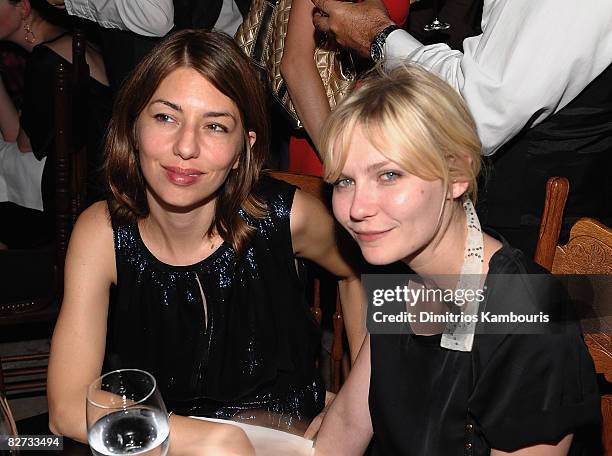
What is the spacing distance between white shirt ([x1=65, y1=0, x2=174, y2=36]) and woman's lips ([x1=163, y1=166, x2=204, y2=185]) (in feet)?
4.14

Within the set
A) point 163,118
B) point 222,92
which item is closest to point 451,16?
point 222,92

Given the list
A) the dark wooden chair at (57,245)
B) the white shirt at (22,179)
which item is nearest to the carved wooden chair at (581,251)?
the dark wooden chair at (57,245)

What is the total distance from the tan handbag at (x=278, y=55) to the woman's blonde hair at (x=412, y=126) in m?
0.87

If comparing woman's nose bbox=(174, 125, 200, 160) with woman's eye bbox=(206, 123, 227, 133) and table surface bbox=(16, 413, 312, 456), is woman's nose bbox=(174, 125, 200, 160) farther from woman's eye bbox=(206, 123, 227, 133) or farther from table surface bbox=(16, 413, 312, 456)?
table surface bbox=(16, 413, 312, 456)

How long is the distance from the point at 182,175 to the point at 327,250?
50 centimetres

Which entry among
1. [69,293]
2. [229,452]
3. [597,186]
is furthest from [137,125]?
[597,186]

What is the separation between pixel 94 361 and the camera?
1946 millimetres

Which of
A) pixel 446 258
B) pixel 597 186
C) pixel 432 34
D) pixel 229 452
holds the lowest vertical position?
pixel 229 452

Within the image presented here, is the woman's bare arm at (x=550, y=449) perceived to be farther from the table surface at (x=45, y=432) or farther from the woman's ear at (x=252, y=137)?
the woman's ear at (x=252, y=137)

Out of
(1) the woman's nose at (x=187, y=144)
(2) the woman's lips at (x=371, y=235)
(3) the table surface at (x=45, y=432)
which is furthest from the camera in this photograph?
(1) the woman's nose at (x=187, y=144)

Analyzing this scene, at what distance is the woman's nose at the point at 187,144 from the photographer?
6.42 feet

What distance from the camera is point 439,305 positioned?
1.74m

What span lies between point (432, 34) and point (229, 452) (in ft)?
5.79

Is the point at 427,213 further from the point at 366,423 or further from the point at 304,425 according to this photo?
the point at 304,425
